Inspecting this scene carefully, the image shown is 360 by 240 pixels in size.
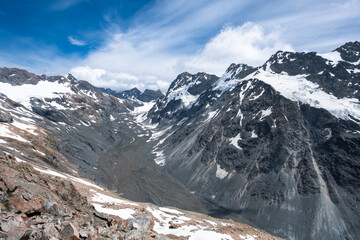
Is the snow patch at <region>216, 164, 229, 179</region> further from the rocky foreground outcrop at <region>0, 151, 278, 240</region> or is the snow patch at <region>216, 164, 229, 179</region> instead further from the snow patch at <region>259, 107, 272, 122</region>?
the rocky foreground outcrop at <region>0, 151, 278, 240</region>

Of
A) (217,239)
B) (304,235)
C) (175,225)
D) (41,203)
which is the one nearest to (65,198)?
(41,203)

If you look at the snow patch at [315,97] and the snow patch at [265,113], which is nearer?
the snow patch at [315,97]

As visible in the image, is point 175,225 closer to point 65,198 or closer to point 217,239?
point 217,239

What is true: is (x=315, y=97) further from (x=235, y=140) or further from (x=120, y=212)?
(x=120, y=212)

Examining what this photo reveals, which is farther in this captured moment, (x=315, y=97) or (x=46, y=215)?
(x=315, y=97)

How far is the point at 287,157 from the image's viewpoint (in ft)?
442

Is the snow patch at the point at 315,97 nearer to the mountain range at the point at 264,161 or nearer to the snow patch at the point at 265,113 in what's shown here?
the mountain range at the point at 264,161

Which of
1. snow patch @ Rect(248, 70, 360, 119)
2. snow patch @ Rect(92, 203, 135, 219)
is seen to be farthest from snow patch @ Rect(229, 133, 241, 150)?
snow patch @ Rect(92, 203, 135, 219)

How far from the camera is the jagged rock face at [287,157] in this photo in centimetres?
10494

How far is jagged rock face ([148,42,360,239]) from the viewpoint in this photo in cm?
10494

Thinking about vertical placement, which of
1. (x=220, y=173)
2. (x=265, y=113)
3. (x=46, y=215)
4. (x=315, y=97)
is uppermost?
(x=315, y=97)

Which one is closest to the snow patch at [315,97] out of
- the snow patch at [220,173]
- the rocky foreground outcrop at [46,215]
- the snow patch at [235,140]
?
the snow patch at [235,140]

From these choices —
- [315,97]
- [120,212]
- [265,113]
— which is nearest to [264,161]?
[265,113]

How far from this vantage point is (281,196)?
4525 inches
